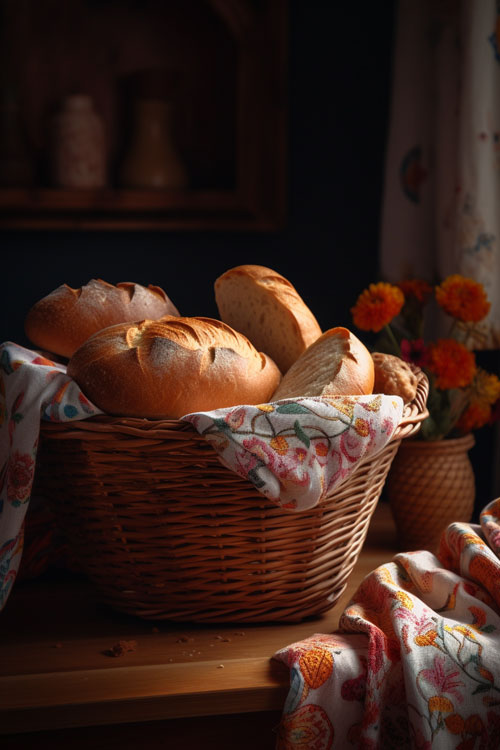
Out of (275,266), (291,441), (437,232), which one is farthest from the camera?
(275,266)

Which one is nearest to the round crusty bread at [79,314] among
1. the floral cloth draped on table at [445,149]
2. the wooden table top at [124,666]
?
the wooden table top at [124,666]

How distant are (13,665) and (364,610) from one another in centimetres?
40

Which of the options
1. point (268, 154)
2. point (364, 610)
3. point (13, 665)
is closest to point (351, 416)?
point (364, 610)

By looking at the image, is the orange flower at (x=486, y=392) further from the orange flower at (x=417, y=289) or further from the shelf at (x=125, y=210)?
the shelf at (x=125, y=210)

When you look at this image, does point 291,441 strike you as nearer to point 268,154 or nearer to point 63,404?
point 63,404

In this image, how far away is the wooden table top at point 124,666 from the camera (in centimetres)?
79

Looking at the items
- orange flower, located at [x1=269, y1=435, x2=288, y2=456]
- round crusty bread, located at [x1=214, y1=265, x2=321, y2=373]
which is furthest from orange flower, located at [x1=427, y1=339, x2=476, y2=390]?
orange flower, located at [x1=269, y1=435, x2=288, y2=456]

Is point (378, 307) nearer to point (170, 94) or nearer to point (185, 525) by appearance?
point (185, 525)

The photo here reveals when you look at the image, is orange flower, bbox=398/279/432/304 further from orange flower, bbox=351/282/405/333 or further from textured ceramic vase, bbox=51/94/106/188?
textured ceramic vase, bbox=51/94/106/188

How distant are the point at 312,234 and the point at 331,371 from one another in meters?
0.85

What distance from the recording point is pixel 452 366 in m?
1.23

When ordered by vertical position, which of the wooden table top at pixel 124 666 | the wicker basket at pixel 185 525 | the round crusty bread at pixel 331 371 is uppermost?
the round crusty bread at pixel 331 371

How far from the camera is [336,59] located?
5.53 ft

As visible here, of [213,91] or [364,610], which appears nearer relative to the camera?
[364,610]
